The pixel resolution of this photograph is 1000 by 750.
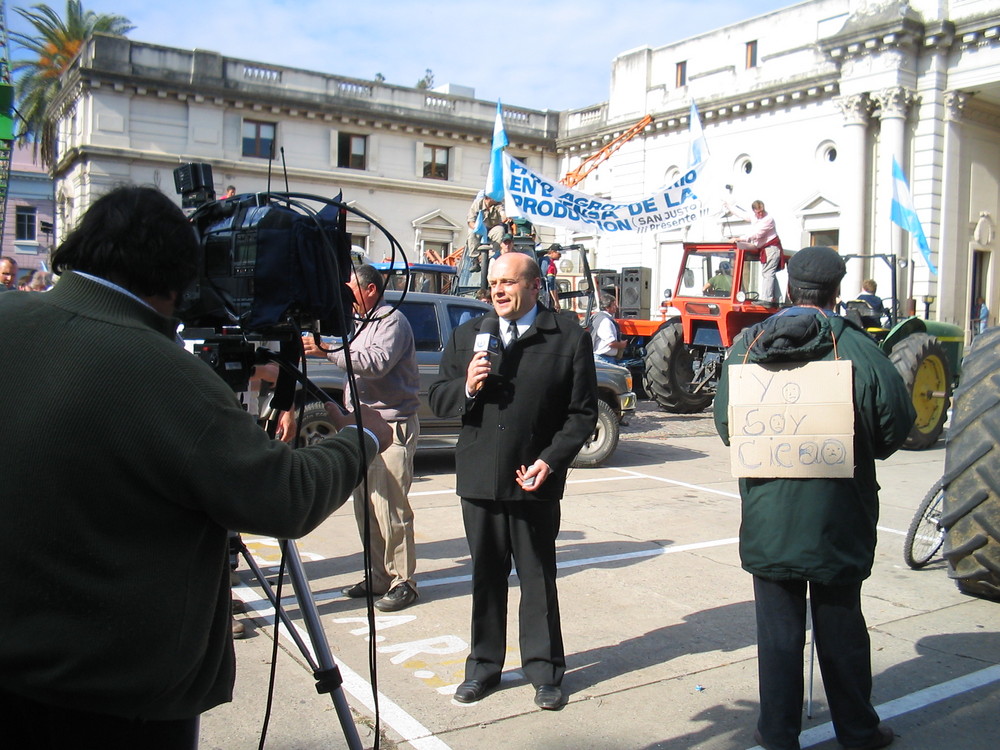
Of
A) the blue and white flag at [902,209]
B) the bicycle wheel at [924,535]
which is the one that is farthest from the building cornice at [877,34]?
the bicycle wheel at [924,535]

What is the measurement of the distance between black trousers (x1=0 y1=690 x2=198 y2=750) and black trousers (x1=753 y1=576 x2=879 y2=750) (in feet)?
7.62

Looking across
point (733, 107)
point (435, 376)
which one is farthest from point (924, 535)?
point (733, 107)

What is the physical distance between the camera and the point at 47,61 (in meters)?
36.6

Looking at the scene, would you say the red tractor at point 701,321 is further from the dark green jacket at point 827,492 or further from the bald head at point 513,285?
the dark green jacket at point 827,492

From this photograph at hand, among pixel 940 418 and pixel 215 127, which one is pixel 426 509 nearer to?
pixel 940 418

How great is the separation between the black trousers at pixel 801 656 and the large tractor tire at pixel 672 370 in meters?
11.6

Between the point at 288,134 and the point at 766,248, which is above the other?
the point at 288,134

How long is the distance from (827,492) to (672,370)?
11852 mm

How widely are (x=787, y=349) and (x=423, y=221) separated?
33192 mm

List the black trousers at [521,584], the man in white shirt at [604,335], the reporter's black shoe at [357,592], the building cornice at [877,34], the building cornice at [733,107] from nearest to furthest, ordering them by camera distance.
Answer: the black trousers at [521,584] < the reporter's black shoe at [357,592] < the man in white shirt at [604,335] < the building cornice at [877,34] < the building cornice at [733,107]

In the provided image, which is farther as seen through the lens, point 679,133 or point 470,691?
point 679,133

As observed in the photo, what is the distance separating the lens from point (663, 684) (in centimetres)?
418

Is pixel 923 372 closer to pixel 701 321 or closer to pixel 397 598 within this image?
pixel 701 321

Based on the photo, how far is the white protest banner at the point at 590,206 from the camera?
13219mm
